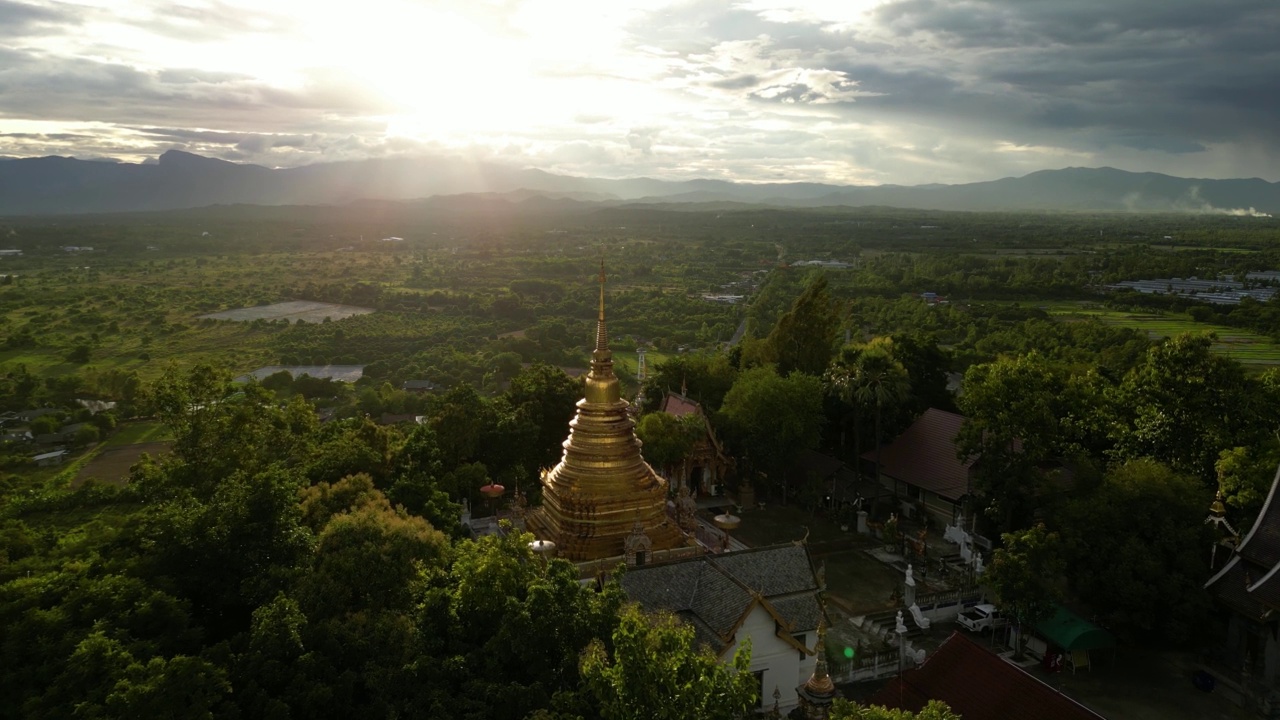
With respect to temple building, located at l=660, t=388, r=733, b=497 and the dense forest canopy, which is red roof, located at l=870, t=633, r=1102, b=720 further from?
temple building, located at l=660, t=388, r=733, b=497

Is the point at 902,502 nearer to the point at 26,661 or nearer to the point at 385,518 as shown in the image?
the point at 385,518

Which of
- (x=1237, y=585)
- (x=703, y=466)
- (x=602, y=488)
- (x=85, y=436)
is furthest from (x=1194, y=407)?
(x=85, y=436)

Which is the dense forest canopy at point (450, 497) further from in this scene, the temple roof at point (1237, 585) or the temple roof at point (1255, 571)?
the temple roof at point (1255, 571)

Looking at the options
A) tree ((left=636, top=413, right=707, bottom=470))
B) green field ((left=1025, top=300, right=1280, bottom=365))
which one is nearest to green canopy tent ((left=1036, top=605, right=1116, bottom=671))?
tree ((left=636, top=413, right=707, bottom=470))

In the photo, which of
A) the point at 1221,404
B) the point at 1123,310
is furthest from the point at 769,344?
the point at 1123,310

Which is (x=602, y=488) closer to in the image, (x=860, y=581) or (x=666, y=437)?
(x=666, y=437)

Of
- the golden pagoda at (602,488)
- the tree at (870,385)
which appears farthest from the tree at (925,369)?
the golden pagoda at (602,488)
